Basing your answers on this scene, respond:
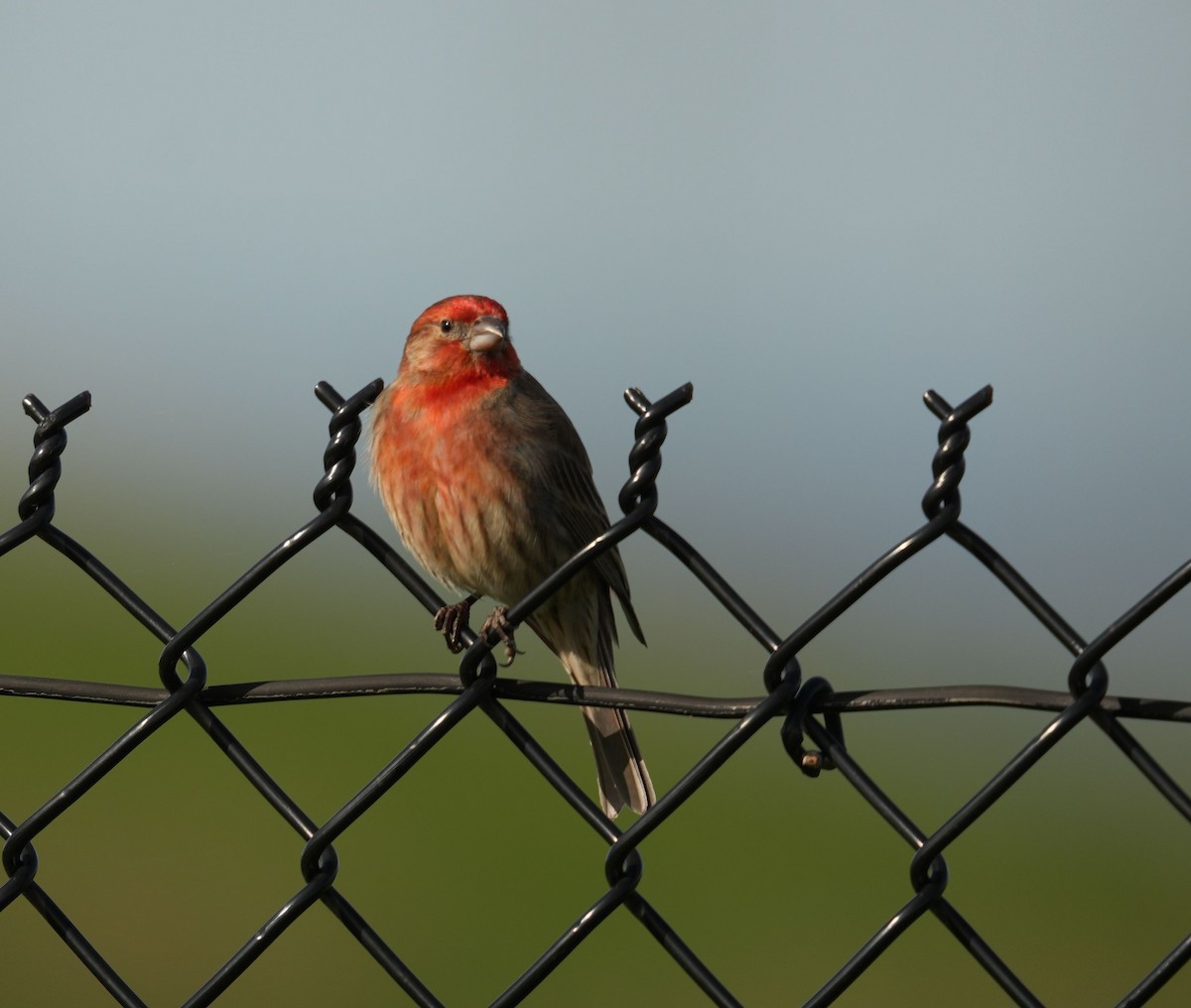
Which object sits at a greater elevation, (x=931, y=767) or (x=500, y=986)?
(x=500, y=986)

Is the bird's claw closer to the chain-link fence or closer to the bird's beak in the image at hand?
the chain-link fence

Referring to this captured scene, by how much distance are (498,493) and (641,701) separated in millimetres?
2019

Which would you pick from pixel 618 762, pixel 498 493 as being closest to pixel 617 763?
pixel 618 762

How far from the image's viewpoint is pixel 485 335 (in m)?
4.68

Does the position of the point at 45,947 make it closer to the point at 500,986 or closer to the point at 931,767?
the point at 500,986

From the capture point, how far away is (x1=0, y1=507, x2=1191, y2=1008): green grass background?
24.6ft

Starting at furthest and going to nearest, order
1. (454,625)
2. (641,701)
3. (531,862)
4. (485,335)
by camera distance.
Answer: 1. (531,862)
2. (485,335)
3. (454,625)
4. (641,701)

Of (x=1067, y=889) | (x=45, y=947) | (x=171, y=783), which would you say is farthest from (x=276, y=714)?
(x=1067, y=889)

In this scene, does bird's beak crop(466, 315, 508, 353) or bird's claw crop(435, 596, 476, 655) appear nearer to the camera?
bird's claw crop(435, 596, 476, 655)

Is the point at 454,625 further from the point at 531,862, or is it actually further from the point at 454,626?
the point at 531,862

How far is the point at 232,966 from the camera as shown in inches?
105

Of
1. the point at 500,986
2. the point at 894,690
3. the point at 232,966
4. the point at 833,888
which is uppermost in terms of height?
the point at 232,966

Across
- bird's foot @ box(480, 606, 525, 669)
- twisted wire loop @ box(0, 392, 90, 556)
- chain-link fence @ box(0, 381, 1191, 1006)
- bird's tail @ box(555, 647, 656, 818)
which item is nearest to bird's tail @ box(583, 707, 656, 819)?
bird's tail @ box(555, 647, 656, 818)

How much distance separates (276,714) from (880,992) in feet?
19.8
